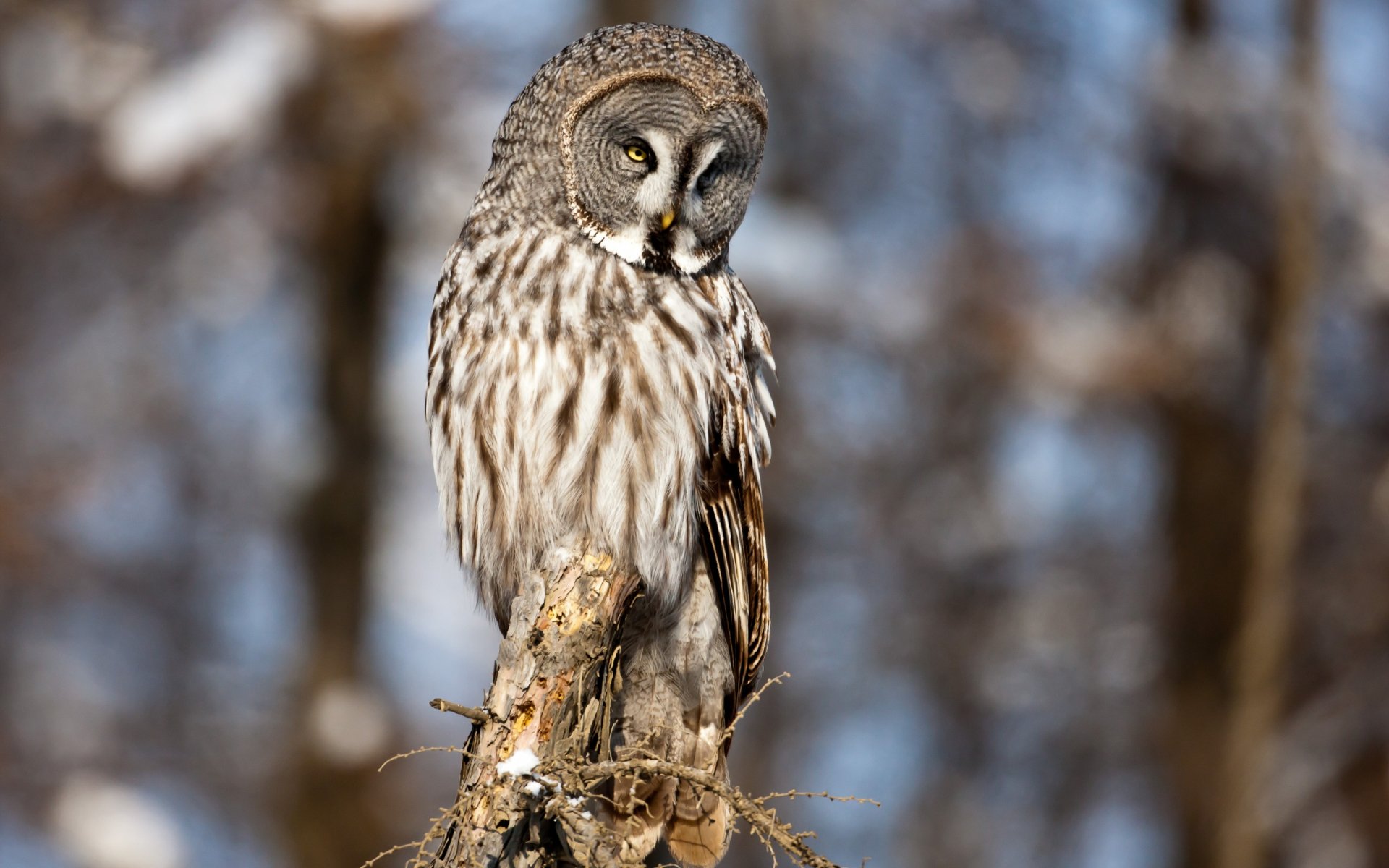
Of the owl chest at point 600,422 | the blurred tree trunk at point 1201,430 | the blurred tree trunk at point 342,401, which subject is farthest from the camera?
the blurred tree trunk at point 1201,430

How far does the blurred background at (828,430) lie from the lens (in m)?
10.0

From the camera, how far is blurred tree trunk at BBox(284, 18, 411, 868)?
9203 mm

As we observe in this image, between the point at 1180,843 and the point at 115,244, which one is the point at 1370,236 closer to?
the point at 1180,843

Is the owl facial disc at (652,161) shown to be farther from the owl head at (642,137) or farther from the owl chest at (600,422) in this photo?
the owl chest at (600,422)

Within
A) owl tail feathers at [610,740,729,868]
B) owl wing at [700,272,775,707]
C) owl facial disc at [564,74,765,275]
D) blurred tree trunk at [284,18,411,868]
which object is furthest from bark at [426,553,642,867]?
blurred tree trunk at [284,18,411,868]

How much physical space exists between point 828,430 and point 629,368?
9169mm

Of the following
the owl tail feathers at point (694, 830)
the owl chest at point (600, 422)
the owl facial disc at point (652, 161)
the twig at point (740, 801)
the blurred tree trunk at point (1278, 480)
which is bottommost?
the twig at point (740, 801)

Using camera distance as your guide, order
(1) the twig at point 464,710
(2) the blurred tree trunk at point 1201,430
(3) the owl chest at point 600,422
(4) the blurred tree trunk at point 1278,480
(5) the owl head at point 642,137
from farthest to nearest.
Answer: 1. (2) the blurred tree trunk at point 1201,430
2. (4) the blurred tree trunk at point 1278,480
3. (5) the owl head at point 642,137
4. (3) the owl chest at point 600,422
5. (1) the twig at point 464,710

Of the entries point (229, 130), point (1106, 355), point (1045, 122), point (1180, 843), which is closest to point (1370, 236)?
point (1106, 355)

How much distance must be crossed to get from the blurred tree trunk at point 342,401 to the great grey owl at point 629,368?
6.01 m

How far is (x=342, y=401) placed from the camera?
33.4 feet

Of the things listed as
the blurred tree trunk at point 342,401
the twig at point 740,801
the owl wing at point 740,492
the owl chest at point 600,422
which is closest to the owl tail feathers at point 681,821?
the owl wing at point 740,492

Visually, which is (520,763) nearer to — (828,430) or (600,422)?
(600,422)

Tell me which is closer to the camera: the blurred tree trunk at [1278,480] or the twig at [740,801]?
the twig at [740,801]
